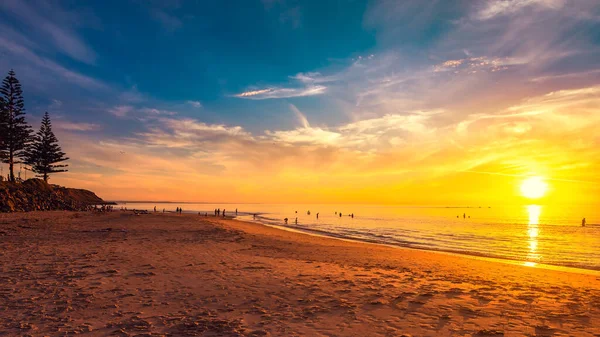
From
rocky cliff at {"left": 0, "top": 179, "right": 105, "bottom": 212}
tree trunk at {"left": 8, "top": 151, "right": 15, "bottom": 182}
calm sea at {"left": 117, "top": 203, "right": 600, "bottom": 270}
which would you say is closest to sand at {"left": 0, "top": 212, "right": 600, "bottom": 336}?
calm sea at {"left": 117, "top": 203, "right": 600, "bottom": 270}

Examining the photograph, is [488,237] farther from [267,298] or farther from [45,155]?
[45,155]

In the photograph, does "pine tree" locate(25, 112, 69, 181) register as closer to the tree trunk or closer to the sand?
the tree trunk

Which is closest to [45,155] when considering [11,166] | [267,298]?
[11,166]

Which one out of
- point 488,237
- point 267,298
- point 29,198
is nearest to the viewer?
point 267,298

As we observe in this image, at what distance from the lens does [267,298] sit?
29.6ft

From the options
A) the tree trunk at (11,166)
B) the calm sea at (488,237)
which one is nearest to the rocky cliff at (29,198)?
the tree trunk at (11,166)

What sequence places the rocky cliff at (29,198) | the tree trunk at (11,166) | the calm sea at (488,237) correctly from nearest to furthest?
the calm sea at (488,237) < the rocky cliff at (29,198) < the tree trunk at (11,166)

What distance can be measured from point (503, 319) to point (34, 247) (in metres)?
19.8

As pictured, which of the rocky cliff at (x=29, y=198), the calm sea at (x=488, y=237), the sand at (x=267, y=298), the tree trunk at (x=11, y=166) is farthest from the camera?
the tree trunk at (x=11, y=166)

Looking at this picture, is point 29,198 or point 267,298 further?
point 29,198

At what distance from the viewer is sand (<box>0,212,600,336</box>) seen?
6.85m

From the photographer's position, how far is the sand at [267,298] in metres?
6.85

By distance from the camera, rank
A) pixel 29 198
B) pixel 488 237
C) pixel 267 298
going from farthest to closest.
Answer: pixel 29 198 < pixel 488 237 < pixel 267 298

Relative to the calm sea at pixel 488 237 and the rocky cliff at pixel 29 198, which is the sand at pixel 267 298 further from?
the rocky cliff at pixel 29 198
